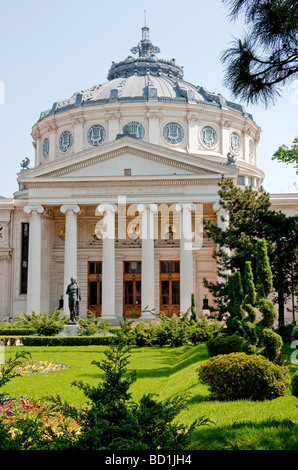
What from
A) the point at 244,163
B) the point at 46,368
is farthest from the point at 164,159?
the point at 46,368

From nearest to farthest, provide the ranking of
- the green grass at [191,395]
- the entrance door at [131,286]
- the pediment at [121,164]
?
1. the green grass at [191,395]
2. the pediment at [121,164]
3. the entrance door at [131,286]

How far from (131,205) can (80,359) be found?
2162 cm

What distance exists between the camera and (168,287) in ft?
146

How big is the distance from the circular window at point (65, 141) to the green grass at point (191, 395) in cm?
3193

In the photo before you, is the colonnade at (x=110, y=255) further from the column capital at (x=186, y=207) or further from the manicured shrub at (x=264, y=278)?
the manicured shrub at (x=264, y=278)

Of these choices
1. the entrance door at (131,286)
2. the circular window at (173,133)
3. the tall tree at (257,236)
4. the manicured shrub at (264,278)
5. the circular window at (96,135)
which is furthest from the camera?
the circular window at (96,135)

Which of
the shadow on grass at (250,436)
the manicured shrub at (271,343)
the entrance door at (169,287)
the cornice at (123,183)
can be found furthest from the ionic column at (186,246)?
the shadow on grass at (250,436)

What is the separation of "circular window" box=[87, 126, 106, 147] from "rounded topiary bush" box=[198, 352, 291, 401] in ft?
139

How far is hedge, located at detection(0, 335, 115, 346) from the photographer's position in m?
27.8

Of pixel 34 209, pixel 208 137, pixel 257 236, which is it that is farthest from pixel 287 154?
pixel 208 137

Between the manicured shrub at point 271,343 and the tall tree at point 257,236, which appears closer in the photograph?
the manicured shrub at point 271,343

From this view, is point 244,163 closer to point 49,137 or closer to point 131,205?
point 131,205

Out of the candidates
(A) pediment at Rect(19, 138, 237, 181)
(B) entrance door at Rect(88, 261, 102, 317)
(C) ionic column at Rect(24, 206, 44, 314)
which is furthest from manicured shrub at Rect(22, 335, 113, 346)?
(B) entrance door at Rect(88, 261, 102, 317)

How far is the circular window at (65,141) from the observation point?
5322 cm
